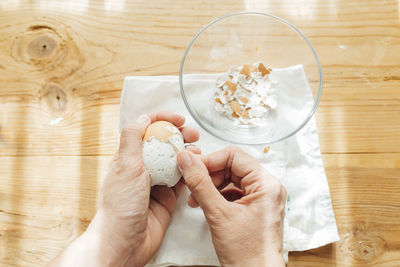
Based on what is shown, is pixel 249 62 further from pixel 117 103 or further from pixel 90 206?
pixel 90 206

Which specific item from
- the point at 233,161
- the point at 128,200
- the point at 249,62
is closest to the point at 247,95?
the point at 249,62

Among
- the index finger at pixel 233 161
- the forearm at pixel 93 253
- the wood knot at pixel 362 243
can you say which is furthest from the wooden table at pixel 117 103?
the index finger at pixel 233 161

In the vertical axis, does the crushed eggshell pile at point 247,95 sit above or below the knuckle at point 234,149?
above

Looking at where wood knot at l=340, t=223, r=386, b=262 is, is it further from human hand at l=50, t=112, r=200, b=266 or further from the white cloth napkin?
human hand at l=50, t=112, r=200, b=266

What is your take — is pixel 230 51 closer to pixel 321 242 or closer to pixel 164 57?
pixel 164 57

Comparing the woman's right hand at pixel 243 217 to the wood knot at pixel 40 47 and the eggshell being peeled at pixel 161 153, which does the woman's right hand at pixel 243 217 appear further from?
the wood knot at pixel 40 47

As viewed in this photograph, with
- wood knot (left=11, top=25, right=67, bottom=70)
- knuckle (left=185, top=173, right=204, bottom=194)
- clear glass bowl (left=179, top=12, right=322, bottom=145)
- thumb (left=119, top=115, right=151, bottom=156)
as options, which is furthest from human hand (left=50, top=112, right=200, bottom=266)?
wood knot (left=11, top=25, right=67, bottom=70)

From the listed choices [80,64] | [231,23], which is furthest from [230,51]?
[80,64]
